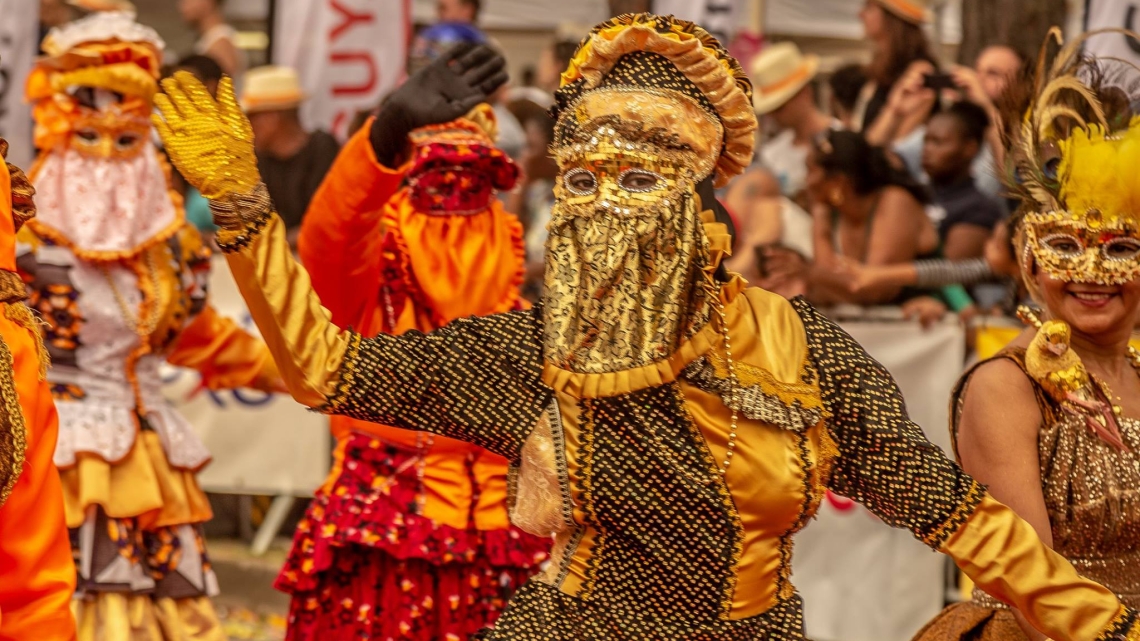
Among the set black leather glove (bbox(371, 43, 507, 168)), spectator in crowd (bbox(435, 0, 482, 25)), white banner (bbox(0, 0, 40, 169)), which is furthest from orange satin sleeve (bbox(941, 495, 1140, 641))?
spectator in crowd (bbox(435, 0, 482, 25))

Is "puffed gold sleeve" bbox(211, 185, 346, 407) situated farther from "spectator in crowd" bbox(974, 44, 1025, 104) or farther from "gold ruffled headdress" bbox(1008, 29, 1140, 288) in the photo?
"spectator in crowd" bbox(974, 44, 1025, 104)

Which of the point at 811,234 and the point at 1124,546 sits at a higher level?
the point at 1124,546

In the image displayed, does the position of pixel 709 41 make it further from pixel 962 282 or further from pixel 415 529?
pixel 962 282

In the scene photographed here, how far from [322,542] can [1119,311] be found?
2172 millimetres

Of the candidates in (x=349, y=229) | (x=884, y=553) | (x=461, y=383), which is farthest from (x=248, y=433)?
(x=461, y=383)

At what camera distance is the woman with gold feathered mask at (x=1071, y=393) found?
4.20m

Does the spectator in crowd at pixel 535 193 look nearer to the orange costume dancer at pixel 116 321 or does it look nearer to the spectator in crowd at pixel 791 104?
the spectator in crowd at pixel 791 104

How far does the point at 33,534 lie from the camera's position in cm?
339

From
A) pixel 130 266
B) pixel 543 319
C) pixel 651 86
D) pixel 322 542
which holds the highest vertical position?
pixel 651 86

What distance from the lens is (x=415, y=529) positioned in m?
4.59

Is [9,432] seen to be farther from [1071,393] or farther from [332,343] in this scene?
[1071,393]

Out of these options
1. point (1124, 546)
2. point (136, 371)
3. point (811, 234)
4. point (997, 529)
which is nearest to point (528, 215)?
point (811, 234)

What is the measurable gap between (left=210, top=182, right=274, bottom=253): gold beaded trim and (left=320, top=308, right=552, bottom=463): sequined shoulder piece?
0.34m

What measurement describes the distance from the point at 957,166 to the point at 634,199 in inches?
189
